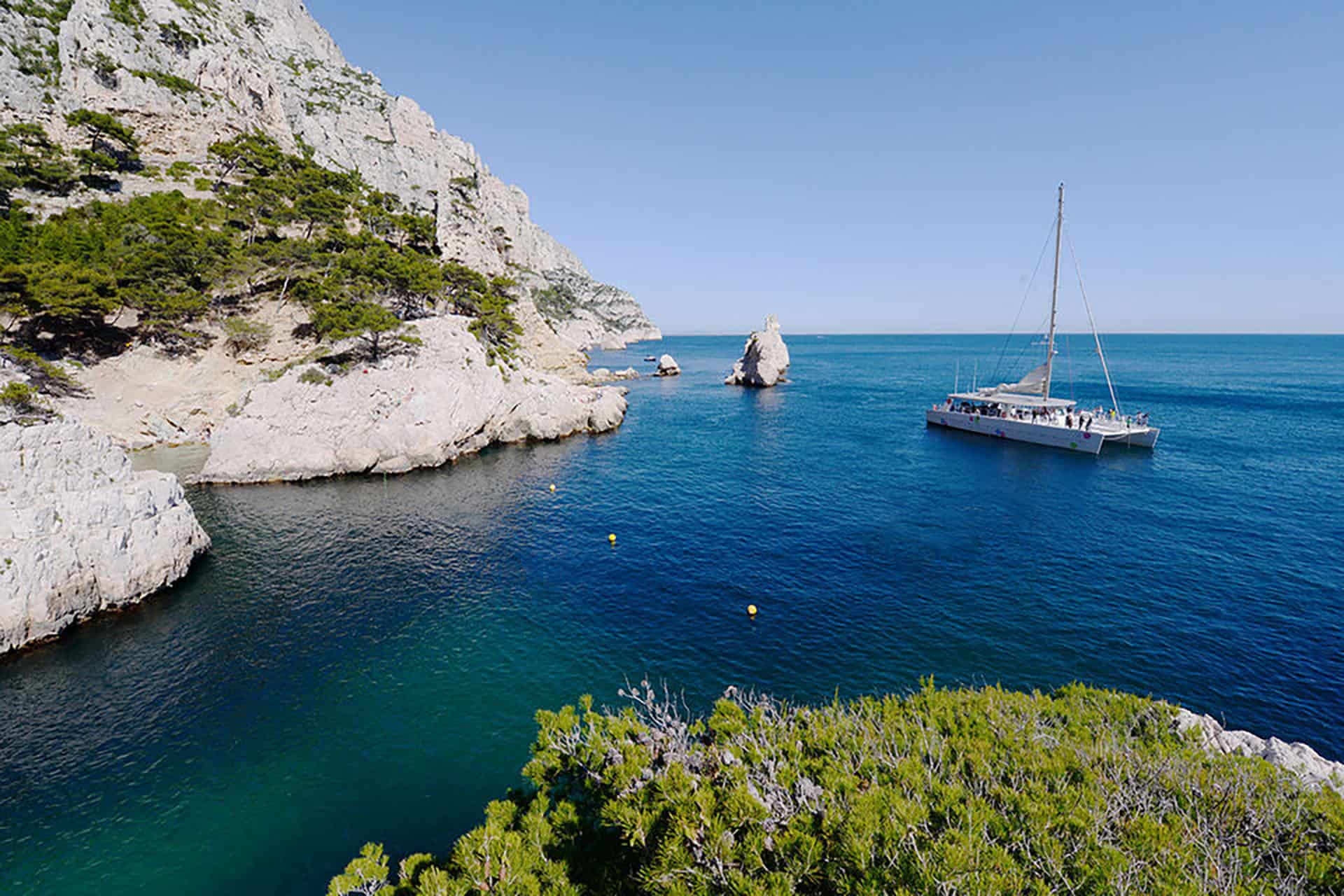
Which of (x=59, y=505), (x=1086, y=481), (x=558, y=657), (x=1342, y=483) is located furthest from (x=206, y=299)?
(x=1342, y=483)

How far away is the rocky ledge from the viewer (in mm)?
45750

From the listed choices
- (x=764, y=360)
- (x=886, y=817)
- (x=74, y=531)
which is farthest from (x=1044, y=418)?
(x=74, y=531)

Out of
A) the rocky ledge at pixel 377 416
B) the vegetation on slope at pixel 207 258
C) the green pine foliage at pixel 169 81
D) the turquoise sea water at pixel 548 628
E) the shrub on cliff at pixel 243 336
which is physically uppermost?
the green pine foliage at pixel 169 81

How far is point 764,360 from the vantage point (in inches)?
4498

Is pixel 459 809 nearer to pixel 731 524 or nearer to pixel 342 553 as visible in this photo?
pixel 342 553

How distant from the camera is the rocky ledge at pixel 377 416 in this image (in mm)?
45750

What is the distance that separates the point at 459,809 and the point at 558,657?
7797 mm

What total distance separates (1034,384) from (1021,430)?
9.54m

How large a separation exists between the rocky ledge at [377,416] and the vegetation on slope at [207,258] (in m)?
4.86

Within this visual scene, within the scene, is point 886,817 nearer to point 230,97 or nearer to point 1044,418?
point 1044,418

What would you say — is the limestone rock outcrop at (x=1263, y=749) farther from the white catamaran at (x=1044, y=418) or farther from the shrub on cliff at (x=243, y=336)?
the shrub on cliff at (x=243, y=336)

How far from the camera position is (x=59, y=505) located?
81.5 ft

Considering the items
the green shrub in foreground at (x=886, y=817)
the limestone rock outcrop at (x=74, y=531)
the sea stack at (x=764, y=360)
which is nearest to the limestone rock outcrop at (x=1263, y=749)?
the green shrub in foreground at (x=886, y=817)

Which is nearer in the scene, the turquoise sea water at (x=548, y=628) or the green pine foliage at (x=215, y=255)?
the turquoise sea water at (x=548, y=628)
